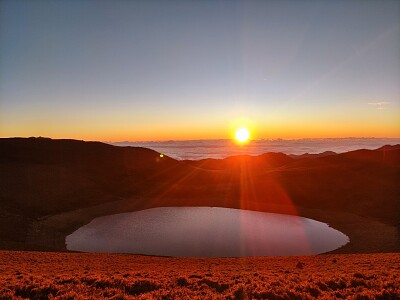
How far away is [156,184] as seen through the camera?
91562mm

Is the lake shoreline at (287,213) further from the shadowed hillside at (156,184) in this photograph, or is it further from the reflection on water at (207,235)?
the reflection on water at (207,235)

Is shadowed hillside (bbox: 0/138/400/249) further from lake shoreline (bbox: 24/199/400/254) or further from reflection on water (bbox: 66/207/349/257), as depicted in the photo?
reflection on water (bbox: 66/207/349/257)

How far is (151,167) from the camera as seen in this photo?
103625 millimetres

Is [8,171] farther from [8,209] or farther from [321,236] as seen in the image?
[321,236]

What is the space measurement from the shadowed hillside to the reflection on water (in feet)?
22.6

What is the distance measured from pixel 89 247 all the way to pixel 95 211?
25472 mm

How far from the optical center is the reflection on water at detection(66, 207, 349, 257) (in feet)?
135

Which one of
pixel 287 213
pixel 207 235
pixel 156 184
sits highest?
pixel 156 184

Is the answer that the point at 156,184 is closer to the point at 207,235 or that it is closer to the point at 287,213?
the point at 287,213

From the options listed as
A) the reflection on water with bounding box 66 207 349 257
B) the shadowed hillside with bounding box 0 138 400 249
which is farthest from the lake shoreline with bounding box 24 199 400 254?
the reflection on water with bounding box 66 207 349 257

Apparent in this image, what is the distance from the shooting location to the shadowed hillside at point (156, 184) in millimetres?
62750

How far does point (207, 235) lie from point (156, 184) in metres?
45.0

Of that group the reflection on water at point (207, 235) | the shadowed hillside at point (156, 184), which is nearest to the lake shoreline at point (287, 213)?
the shadowed hillside at point (156, 184)

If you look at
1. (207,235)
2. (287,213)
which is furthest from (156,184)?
(207,235)
